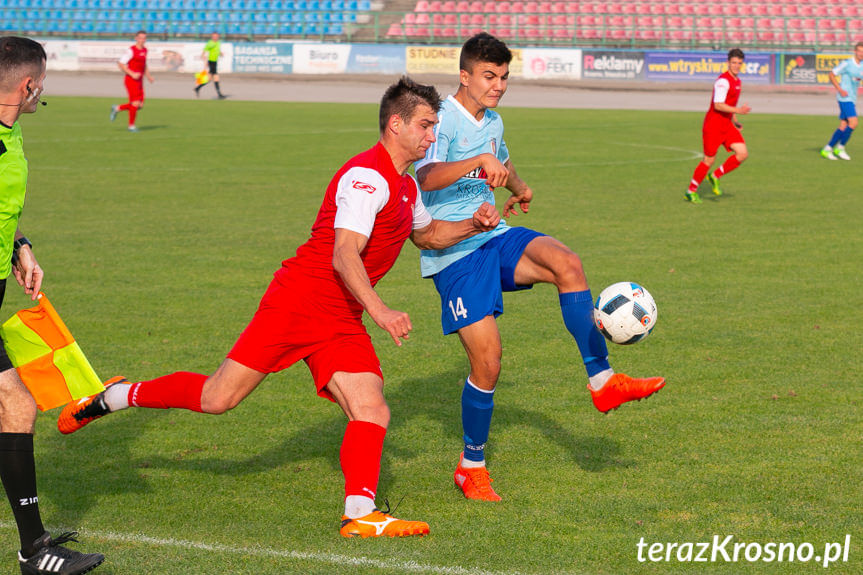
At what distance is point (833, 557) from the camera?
439 cm

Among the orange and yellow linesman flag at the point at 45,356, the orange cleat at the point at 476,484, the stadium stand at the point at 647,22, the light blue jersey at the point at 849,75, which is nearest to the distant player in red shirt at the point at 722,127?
the light blue jersey at the point at 849,75

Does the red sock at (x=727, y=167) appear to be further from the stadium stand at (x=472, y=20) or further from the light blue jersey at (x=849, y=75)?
the stadium stand at (x=472, y=20)

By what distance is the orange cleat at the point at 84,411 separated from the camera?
509 cm

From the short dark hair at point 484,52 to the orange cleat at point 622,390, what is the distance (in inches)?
71.7

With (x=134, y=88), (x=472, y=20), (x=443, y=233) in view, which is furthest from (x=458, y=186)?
(x=472, y=20)

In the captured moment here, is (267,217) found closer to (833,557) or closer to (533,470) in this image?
(533,470)

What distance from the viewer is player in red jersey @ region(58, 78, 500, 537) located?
456 cm

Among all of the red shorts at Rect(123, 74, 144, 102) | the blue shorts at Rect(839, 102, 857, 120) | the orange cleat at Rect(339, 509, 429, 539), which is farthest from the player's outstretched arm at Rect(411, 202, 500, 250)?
the red shorts at Rect(123, 74, 144, 102)

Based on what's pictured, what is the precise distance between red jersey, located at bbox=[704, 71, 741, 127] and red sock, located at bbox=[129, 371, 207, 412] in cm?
1261

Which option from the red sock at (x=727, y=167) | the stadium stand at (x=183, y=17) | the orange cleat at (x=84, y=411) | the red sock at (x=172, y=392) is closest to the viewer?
the red sock at (x=172, y=392)

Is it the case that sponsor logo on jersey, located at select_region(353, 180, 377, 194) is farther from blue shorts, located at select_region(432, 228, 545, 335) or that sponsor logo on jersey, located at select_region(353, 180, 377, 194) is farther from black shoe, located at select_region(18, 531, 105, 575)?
black shoe, located at select_region(18, 531, 105, 575)

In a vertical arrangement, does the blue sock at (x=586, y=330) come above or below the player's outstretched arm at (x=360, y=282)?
below

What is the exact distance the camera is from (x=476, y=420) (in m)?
5.32

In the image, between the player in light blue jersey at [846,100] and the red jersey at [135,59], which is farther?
the red jersey at [135,59]
